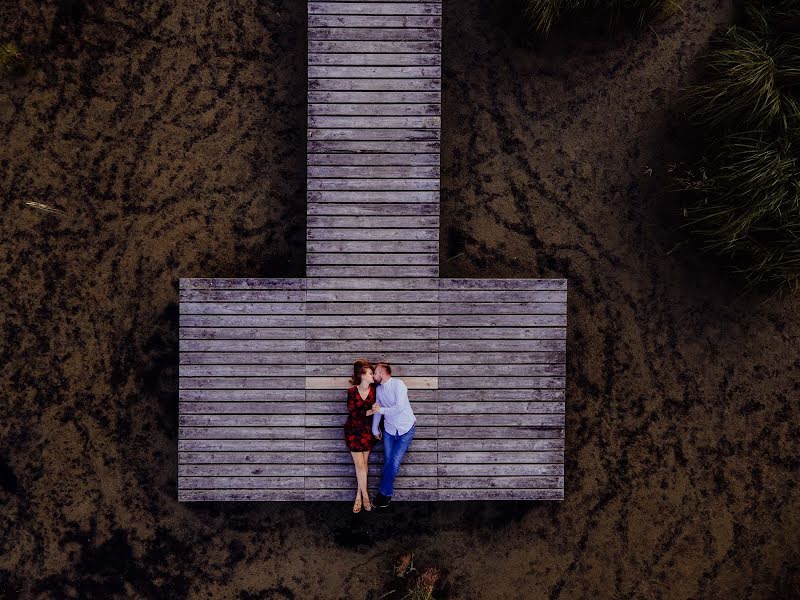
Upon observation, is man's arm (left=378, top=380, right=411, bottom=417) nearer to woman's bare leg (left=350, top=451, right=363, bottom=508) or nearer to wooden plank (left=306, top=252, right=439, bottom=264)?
woman's bare leg (left=350, top=451, right=363, bottom=508)

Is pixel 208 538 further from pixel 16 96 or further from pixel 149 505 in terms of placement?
pixel 16 96

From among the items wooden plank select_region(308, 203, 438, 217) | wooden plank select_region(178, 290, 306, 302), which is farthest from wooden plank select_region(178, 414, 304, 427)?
wooden plank select_region(308, 203, 438, 217)

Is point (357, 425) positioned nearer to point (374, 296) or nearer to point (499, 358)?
point (374, 296)

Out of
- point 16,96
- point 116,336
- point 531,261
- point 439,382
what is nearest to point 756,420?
point 531,261

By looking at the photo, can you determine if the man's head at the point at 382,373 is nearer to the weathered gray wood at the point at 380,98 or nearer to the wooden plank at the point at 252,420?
the wooden plank at the point at 252,420

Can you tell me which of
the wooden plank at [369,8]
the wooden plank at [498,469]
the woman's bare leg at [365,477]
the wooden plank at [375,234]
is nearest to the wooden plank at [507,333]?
the wooden plank at [375,234]
